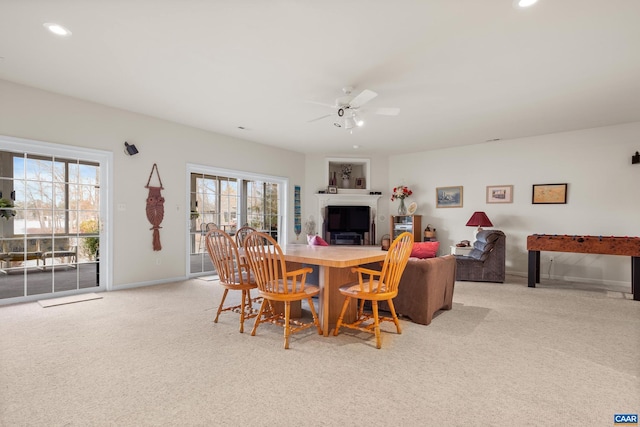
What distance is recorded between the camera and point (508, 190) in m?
6.45

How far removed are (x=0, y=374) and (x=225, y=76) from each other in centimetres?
316

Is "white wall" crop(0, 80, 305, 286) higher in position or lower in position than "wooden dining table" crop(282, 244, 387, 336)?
higher

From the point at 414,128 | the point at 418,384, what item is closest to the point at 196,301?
the point at 418,384

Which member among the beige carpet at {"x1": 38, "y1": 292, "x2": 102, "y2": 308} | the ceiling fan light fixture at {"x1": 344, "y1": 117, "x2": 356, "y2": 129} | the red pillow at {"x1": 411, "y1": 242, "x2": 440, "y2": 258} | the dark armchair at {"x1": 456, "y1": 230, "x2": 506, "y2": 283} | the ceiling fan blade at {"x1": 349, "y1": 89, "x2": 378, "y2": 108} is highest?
the ceiling fan blade at {"x1": 349, "y1": 89, "x2": 378, "y2": 108}

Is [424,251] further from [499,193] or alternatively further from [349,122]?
[499,193]

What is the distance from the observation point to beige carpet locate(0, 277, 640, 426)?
5.75ft

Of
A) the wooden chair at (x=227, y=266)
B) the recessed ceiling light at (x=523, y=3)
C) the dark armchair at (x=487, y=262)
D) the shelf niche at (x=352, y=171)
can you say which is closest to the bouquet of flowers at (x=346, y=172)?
the shelf niche at (x=352, y=171)

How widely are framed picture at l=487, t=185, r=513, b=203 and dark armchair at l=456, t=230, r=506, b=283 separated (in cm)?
132

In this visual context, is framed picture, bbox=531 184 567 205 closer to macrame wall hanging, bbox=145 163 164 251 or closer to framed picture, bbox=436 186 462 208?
framed picture, bbox=436 186 462 208

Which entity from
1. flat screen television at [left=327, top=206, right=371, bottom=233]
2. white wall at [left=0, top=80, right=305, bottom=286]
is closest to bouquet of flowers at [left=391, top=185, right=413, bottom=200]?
flat screen television at [left=327, top=206, right=371, bottom=233]

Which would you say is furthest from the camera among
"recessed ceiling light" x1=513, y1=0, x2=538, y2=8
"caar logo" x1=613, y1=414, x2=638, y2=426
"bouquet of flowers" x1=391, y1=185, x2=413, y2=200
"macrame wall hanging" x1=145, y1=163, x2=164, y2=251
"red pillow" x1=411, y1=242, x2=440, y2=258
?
"bouquet of flowers" x1=391, y1=185, x2=413, y2=200

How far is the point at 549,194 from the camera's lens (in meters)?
5.99

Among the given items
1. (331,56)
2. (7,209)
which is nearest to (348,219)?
(331,56)

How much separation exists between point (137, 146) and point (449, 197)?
610 centimetres
